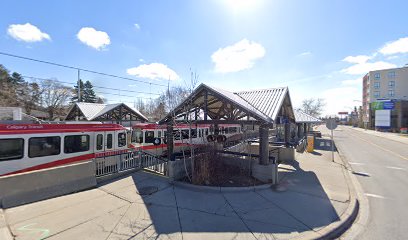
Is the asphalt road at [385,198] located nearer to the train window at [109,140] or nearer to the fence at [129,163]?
the fence at [129,163]

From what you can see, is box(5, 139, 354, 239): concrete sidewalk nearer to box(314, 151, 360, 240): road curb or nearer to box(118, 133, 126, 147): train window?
box(314, 151, 360, 240): road curb

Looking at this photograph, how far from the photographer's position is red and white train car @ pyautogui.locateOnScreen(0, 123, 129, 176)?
7.65 m

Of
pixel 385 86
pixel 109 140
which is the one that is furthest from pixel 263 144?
pixel 385 86

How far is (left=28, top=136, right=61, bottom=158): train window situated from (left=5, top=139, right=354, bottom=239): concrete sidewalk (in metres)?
3.22

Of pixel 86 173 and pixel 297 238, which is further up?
pixel 86 173

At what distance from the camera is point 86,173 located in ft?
25.0

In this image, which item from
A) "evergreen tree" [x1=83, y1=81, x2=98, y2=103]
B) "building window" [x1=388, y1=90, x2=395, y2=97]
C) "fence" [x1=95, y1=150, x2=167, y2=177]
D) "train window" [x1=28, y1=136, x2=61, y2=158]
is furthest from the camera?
"building window" [x1=388, y1=90, x2=395, y2=97]

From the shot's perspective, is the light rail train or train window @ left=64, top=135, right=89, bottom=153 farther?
train window @ left=64, top=135, right=89, bottom=153

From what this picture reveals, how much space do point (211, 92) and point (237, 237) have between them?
19.3 feet

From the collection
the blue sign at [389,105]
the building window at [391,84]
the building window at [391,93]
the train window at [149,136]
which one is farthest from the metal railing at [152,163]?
the building window at [391,84]

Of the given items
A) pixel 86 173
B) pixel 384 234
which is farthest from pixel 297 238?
pixel 86 173

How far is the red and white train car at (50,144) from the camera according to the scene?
7652 millimetres

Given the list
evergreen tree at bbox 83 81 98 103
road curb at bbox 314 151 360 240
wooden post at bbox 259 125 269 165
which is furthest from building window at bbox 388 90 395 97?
evergreen tree at bbox 83 81 98 103

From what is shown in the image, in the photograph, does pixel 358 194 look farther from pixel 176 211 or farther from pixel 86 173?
pixel 86 173
